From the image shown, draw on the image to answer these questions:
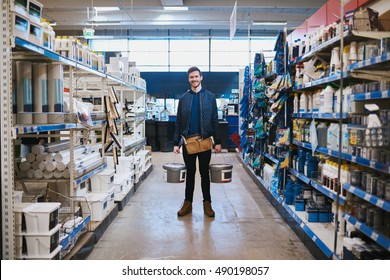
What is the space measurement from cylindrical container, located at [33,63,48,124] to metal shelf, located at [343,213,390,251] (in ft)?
7.69

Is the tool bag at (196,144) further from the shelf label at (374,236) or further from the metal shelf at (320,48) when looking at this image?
the shelf label at (374,236)

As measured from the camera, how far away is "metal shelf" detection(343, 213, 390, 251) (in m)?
2.43

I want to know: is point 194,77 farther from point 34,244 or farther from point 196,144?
point 34,244

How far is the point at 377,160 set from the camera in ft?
8.59

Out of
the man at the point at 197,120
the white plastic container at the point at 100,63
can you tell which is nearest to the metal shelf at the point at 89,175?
the man at the point at 197,120

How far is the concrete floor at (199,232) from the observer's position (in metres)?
3.61

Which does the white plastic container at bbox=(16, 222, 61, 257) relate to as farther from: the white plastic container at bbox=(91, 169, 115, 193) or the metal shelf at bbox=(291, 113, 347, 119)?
the metal shelf at bbox=(291, 113, 347, 119)

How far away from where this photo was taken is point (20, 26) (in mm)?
2492

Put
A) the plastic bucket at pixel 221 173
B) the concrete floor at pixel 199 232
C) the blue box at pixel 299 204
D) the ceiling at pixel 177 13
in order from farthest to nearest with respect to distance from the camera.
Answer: the ceiling at pixel 177 13 < the plastic bucket at pixel 221 173 < the blue box at pixel 299 204 < the concrete floor at pixel 199 232

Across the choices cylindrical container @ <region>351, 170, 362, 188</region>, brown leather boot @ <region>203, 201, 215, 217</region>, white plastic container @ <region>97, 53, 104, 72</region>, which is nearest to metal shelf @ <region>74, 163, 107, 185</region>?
white plastic container @ <region>97, 53, 104, 72</region>

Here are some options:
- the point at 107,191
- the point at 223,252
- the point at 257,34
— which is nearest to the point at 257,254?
the point at 223,252

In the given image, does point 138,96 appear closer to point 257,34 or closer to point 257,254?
point 257,254

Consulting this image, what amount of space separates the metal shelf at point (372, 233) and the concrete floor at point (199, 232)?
27.7 inches

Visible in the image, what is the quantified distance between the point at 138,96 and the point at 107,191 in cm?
525
